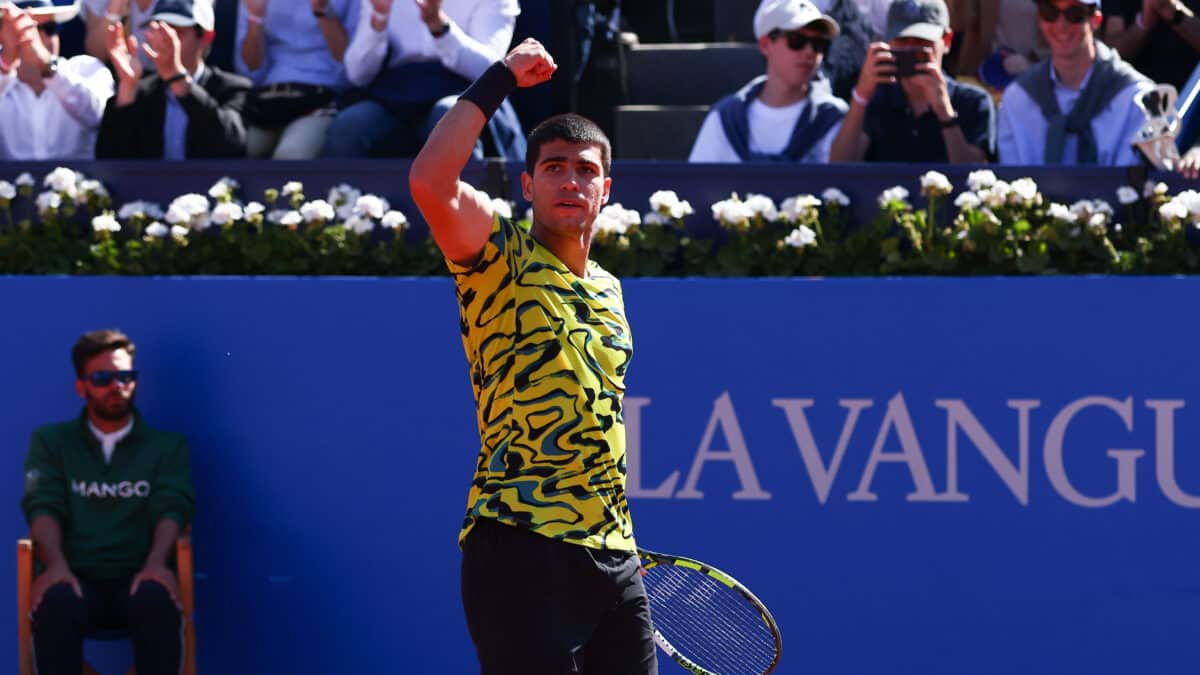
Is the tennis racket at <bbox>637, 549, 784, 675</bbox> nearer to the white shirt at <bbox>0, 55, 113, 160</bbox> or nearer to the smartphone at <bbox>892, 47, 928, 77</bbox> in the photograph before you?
the smartphone at <bbox>892, 47, 928, 77</bbox>

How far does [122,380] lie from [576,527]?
2.69 meters

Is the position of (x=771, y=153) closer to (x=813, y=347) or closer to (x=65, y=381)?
(x=813, y=347)

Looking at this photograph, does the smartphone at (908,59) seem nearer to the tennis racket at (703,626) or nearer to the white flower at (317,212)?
the white flower at (317,212)

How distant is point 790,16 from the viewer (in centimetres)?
609

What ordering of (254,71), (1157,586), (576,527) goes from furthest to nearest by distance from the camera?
1. (254,71)
2. (1157,586)
3. (576,527)

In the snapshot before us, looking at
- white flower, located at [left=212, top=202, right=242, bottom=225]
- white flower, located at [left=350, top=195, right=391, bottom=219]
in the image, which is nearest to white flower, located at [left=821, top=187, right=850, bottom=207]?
white flower, located at [left=350, top=195, right=391, bottom=219]

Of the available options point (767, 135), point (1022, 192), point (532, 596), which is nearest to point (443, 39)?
point (767, 135)

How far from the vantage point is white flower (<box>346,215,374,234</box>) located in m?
5.73

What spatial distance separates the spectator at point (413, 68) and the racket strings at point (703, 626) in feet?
7.91

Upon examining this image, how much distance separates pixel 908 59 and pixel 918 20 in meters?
0.16

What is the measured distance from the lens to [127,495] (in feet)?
18.4

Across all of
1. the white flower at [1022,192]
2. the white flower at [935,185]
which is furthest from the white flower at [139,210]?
the white flower at [1022,192]

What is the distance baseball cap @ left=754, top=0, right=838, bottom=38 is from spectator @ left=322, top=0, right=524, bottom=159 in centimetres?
98

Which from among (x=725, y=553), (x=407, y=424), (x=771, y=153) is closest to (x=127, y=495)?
(x=407, y=424)
